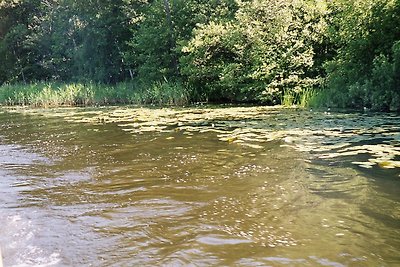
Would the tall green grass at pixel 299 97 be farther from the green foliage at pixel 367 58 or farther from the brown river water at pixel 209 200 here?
the brown river water at pixel 209 200

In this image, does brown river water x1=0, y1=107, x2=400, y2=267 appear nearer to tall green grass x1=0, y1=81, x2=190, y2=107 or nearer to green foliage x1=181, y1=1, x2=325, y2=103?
green foliage x1=181, y1=1, x2=325, y2=103

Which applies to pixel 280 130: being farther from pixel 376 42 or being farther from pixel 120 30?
pixel 120 30

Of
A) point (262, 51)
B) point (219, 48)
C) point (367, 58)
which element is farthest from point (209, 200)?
point (219, 48)

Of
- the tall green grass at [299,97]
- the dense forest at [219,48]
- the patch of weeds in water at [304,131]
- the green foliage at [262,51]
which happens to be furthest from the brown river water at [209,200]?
the green foliage at [262,51]

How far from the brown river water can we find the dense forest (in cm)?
492

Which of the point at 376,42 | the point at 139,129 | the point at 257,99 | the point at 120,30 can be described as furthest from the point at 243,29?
the point at 120,30

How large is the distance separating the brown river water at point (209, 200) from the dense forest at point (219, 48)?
16.1 ft

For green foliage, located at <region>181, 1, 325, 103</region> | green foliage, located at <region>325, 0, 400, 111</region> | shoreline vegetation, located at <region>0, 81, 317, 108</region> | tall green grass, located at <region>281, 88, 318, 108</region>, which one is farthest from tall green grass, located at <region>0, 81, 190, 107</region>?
green foliage, located at <region>325, 0, 400, 111</region>

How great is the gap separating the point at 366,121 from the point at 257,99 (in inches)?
304

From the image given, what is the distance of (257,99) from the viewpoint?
16750 mm

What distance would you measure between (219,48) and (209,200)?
14804 mm

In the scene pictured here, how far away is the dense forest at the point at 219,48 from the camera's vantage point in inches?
488

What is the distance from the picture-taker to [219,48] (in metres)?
18.4

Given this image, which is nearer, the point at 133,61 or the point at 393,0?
the point at 393,0
